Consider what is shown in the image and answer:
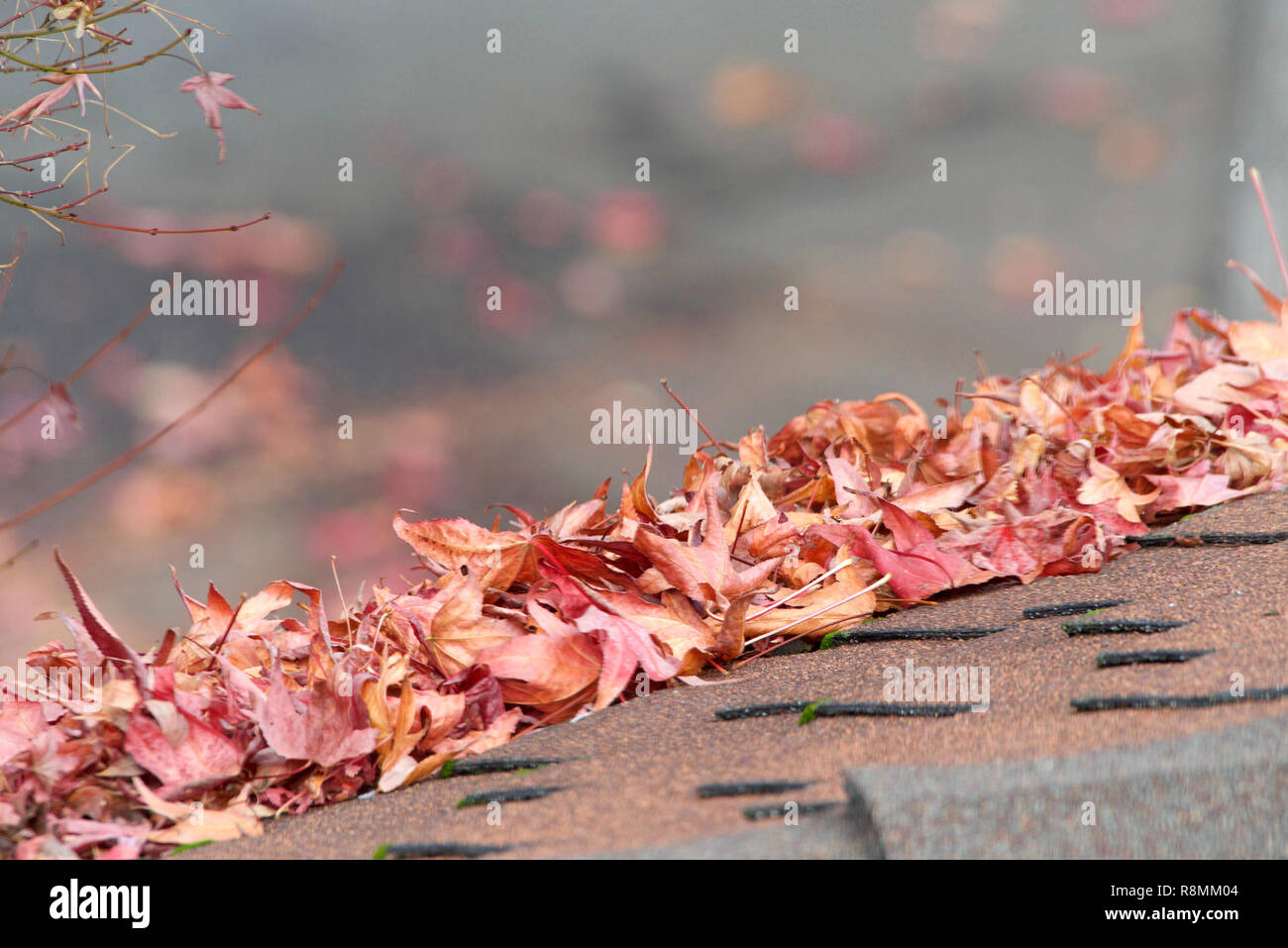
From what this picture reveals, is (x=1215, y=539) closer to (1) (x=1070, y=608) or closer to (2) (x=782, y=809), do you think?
(1) (x=1070, y=608)

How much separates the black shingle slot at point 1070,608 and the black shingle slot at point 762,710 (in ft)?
0.61

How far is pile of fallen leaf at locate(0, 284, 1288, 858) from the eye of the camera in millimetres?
517

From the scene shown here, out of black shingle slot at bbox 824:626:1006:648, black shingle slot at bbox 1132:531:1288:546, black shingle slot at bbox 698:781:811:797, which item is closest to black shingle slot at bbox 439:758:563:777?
black shingle slot at bbox 698:781:811:797

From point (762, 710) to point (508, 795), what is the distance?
151mm

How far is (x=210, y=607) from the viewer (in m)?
0.73

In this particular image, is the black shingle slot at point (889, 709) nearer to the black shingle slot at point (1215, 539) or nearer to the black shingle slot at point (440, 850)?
the black shingle slot at point (440, 850)

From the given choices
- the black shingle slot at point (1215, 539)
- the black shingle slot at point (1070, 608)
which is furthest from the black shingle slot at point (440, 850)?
the black shingle slot at point (1215, 539)

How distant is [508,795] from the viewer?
18.6 inches

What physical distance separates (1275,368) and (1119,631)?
0.55 m

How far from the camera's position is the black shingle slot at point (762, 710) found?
1.74 ft

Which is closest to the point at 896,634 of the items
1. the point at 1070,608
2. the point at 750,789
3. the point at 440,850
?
the point at 1070,608

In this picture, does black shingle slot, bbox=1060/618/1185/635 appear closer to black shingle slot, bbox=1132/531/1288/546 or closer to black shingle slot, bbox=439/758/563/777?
black shingle slot, bbox=1132/531/1288/546

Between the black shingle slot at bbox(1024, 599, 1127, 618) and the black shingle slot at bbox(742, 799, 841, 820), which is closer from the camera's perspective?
the black shingle slot at bbox(742, 799, 841, 820)
